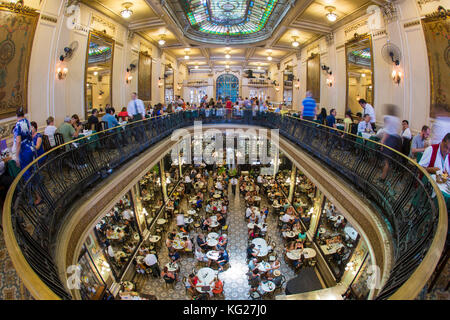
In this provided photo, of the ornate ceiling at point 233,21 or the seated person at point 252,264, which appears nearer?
the seated person at point 252,264

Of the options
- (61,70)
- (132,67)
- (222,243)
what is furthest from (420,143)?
(132,67)

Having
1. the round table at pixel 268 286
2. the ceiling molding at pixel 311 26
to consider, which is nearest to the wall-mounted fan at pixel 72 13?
the ceiling molding at pixel 311 26

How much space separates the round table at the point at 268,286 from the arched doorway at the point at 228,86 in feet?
61.4

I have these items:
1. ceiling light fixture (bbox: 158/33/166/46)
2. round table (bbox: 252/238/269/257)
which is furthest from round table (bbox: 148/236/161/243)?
ceiling light fixture (bbox: 158/33/166/46)

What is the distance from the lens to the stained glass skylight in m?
11.5

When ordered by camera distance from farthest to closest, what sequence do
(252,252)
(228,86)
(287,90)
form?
(228,86) → (287,90) → (252,252)

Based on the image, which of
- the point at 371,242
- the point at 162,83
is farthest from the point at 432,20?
the point at 162,83

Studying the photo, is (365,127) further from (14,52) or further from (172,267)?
(14,52)

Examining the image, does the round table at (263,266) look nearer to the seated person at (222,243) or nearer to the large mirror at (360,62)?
the seated person at (222,243)

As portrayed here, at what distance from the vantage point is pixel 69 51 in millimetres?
7230

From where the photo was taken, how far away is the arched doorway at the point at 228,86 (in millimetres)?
23844

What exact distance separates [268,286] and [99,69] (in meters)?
10.3

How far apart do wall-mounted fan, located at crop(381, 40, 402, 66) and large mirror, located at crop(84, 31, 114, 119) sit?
958cm

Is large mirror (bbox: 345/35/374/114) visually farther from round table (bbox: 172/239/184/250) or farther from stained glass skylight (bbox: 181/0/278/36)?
round table (bbox: 172/239/184/250)
